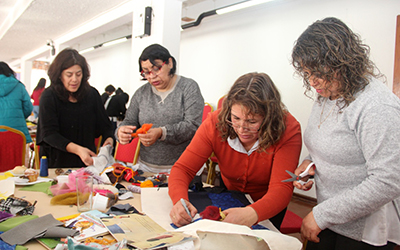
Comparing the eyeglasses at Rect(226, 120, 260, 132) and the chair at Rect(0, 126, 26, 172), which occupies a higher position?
the eyeglasses at Rect(226, 120, 260, 132)

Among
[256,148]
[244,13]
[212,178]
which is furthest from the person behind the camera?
[244,13]

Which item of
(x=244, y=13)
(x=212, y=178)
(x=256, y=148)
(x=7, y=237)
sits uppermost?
(x=244, y=13)

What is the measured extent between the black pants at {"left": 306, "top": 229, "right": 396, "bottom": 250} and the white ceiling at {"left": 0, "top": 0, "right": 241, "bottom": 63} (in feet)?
15.6

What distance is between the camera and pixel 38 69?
16594 millimetres

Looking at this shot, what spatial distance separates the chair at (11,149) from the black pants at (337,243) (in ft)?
8.36

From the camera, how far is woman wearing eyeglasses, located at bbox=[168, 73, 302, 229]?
130 centimetres

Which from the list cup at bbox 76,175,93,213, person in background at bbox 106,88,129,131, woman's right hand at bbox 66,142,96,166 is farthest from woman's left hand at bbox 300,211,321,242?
person in background at bbox 106,88,129,131

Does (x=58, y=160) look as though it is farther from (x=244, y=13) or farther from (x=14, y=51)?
(x=14, y=51)

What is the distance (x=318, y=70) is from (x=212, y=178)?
2.35 m

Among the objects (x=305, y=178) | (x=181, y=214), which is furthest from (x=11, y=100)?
(x=305, y=178)

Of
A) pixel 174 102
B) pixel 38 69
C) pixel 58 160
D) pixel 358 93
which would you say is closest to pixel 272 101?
pixel 358 93

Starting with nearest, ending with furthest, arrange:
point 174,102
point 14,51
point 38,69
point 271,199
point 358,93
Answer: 1. point 358,93
2. point 271,199
3. point 174,102
4. point 14,51
5. point 38,69

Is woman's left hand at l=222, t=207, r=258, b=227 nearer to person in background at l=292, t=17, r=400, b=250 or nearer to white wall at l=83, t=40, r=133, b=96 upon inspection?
person in background at l=292, t=17, r=400, b=250

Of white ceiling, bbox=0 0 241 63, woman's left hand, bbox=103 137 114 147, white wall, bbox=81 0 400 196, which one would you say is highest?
white ceiling, bbox=0 0 241 63
